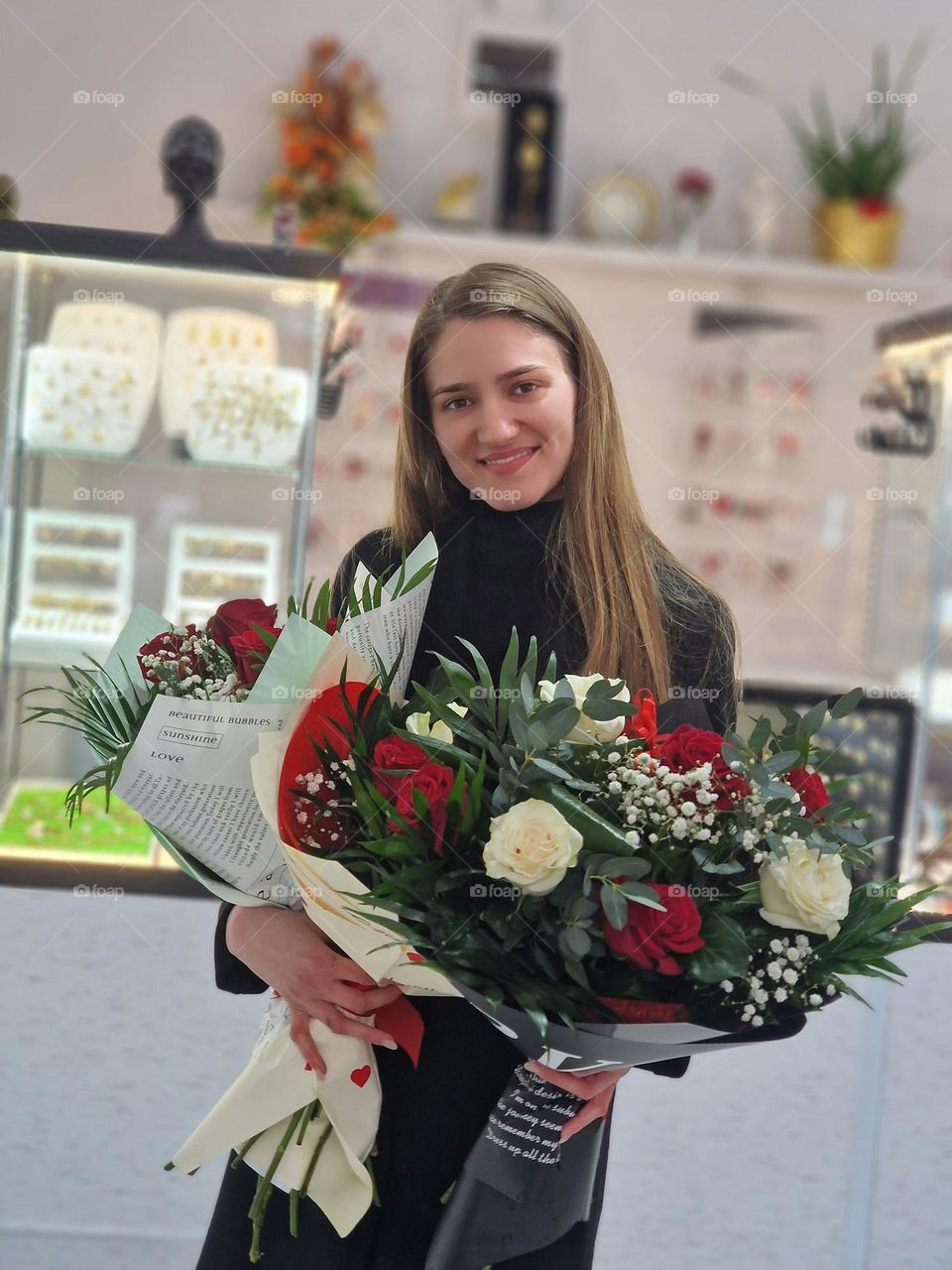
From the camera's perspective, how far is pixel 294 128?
3658 millimetres

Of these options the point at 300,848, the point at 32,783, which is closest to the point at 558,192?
the point at 32,783

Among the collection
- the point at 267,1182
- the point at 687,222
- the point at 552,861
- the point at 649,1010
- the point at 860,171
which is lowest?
the point at 267,1182

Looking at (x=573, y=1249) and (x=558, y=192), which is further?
(x=558, y=192)

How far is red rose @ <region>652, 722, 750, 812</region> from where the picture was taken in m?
0.91

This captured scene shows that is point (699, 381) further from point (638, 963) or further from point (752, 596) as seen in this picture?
point (638, 963)

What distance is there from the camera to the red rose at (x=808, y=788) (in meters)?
0.93

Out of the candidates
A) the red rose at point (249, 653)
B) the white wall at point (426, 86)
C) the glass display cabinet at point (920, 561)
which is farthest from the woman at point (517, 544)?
the white wall at point (426, 86)

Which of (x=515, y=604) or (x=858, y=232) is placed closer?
(x=515, y=604)

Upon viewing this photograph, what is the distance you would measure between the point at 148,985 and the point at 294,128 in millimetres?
2778

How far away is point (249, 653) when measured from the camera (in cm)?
100

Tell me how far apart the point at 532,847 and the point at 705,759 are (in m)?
0.18

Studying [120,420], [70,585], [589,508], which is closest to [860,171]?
[120,420]

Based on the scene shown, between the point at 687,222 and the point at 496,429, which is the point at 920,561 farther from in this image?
the point at 496,429

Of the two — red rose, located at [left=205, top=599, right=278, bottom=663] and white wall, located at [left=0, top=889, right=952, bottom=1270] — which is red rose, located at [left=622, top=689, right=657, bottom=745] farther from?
white wall, located at [left=0, top=889, right=952, bottom=1270]
